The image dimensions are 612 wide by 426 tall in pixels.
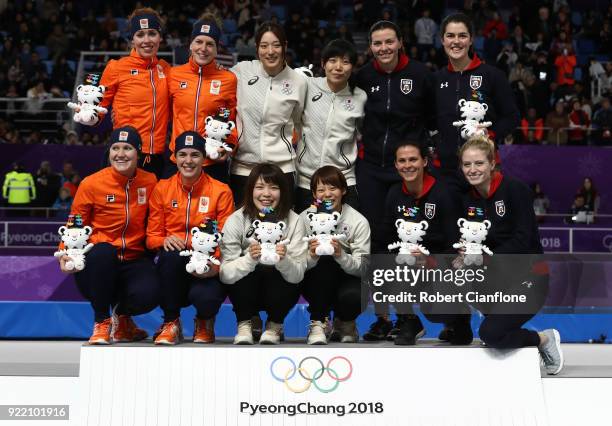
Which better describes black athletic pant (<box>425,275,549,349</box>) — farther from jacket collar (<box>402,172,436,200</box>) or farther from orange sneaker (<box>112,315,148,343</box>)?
orange sneaker (<box>112,315,148,343</box>)

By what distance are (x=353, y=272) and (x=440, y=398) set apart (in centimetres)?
91

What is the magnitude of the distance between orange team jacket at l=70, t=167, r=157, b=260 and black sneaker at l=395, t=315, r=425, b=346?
161 cm

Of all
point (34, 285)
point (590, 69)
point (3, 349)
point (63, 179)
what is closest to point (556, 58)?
point (590, 69)

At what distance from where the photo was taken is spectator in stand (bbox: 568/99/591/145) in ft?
44.9

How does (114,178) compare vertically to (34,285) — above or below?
above

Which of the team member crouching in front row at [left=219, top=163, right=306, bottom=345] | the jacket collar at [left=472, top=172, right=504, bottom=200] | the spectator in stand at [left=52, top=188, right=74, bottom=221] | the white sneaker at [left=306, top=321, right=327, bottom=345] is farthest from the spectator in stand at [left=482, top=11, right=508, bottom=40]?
the white sneaker at [left=306, top=321, right=327, bottom=345]

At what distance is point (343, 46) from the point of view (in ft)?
19.4

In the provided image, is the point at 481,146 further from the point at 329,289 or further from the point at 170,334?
the point at 170,334

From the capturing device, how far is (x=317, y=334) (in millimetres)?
5453

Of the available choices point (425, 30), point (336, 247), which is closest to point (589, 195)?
point (425, 30)

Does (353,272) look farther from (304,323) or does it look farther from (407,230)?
(304,323)

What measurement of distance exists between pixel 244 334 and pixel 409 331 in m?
0.94

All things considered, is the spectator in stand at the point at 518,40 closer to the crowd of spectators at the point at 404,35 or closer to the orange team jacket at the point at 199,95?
the crowd of spectators at the point at 404,35

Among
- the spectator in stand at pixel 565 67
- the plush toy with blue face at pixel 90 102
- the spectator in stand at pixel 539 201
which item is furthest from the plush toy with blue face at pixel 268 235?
the spectator in stand at pixel 565 67
